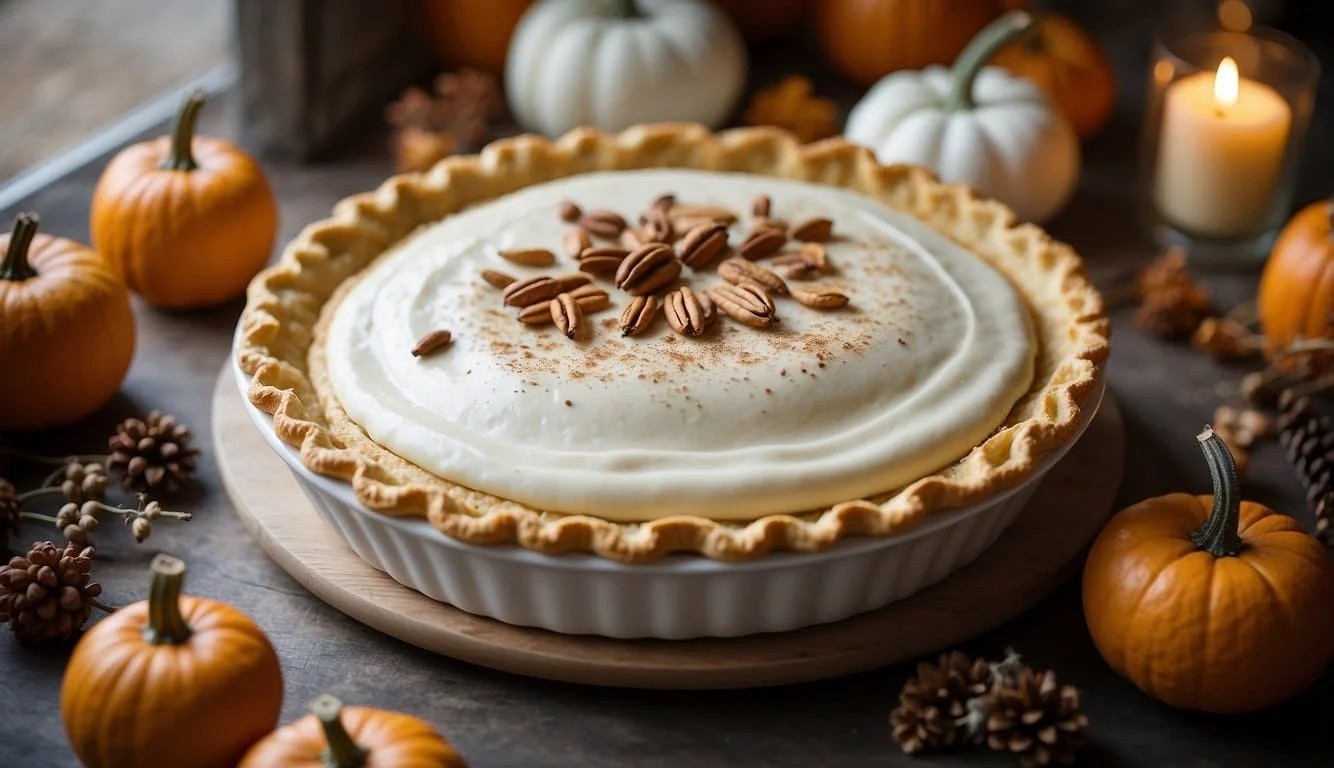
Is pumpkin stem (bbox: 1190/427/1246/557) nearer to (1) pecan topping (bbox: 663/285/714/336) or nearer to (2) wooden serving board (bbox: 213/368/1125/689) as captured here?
(2) wooden serving board (bbox: 213/368/1125/689)

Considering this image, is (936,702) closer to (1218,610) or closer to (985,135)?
(1218,610)

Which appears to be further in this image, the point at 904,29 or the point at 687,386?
the point at 904,29

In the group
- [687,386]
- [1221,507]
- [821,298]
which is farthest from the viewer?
[821,298]

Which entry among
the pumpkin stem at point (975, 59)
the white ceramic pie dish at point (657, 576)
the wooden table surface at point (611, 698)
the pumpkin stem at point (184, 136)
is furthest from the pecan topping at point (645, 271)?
the pumpkin stem at point (975, 59)

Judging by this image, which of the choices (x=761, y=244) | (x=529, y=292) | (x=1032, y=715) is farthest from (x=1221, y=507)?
(x=529, y=292)

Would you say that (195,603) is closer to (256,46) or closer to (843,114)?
(256,46)

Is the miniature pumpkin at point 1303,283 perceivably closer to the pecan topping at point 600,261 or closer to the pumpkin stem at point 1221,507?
the pumpkin stem at point 1221,507

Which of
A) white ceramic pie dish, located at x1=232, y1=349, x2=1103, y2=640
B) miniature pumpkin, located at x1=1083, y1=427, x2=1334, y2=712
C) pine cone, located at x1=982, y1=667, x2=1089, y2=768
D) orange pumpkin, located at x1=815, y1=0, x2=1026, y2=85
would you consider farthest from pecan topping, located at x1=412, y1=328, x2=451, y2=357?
orange pumpkin, located at x1=815, y1=0, x2=1026, y2=85
